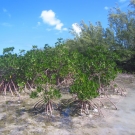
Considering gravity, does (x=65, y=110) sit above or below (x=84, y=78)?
below

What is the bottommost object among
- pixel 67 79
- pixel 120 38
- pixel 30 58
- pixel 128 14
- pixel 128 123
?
pixel 128 123

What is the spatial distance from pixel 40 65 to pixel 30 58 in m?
0.43

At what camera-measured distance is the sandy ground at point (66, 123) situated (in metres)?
4.34

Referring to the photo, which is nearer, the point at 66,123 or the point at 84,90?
the point at 66,123

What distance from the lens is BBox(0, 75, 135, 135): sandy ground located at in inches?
171

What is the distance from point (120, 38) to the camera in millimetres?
11805

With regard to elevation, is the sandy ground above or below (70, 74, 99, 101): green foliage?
below

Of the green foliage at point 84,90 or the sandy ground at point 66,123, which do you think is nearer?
the sandy ground at point 66,123

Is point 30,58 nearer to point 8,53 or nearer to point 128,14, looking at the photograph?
point 8,53

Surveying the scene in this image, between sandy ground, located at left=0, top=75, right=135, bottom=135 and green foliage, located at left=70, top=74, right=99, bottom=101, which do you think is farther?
green foliage, located at left=70, top=74, right=99, bottom=101

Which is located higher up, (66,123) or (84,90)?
(84,90)

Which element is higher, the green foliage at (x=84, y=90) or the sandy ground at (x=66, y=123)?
the green foliage at (x=84, y=90)

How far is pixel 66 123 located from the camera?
15.6ft

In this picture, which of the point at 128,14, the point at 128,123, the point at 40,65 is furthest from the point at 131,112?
the point at 128,14
